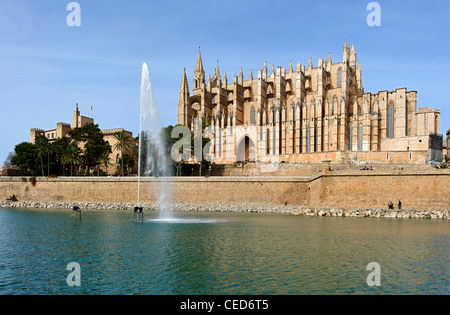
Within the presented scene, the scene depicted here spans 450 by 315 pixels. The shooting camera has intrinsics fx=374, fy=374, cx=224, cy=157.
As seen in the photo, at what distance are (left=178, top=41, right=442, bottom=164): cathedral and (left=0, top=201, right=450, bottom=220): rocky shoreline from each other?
15009 millimetres

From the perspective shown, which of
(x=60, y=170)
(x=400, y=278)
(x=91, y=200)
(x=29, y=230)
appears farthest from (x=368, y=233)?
(x=60, y=170)

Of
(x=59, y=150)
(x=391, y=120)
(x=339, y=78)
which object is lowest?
(x=59, y=150)

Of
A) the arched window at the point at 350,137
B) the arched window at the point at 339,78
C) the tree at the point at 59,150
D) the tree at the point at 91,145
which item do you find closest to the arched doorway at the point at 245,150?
the arched window at the point at 350,137

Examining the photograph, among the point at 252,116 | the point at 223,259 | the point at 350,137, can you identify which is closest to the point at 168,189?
the point at 223,259

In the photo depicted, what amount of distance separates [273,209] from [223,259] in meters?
19.2

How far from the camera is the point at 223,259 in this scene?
12.9 m

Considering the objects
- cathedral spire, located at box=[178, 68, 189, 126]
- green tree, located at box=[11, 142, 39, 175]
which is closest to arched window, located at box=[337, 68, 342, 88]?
cathedral spire, located at box=[178, 68, 189, 126]

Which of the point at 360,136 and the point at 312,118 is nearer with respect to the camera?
the point at 360,136

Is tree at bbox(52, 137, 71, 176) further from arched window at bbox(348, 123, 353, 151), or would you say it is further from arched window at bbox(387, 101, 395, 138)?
arched window at bbox(387, 101, 395, 138)

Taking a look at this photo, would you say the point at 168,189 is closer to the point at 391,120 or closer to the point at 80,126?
the point at 391,120

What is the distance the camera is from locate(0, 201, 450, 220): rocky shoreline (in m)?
26.5

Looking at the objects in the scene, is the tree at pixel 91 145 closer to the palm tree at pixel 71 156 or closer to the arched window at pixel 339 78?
the palm tree at pixel 71 156
